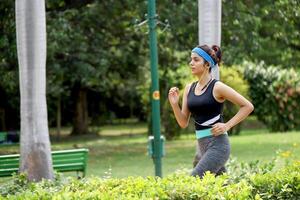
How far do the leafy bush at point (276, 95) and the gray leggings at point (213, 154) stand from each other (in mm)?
24591

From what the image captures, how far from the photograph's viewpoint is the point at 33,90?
34.2 feet

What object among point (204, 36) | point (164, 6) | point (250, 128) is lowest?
point (250, 128)

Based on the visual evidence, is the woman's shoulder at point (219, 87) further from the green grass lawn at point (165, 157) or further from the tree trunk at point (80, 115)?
the tree trunk at point (80, 115)

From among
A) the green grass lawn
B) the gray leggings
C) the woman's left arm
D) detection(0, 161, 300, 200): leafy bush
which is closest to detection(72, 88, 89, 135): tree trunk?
the green grass lawn

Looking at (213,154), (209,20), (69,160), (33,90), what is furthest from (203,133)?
(69,160)

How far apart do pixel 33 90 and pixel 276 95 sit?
Result: 22.0 m

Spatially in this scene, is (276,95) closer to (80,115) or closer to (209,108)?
(80,115)

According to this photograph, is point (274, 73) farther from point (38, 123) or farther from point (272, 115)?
point (38, 123)

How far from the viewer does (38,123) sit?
10469 mm

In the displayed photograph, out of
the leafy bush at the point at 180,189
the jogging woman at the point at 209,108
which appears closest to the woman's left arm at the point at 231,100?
the jogging woman at the point at 209,108

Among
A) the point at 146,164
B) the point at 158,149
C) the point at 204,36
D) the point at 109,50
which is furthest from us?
the point at 109,50

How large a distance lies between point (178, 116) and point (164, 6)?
13.4 metres

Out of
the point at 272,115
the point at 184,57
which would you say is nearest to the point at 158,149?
the point at 184,57

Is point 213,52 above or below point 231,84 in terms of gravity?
below
